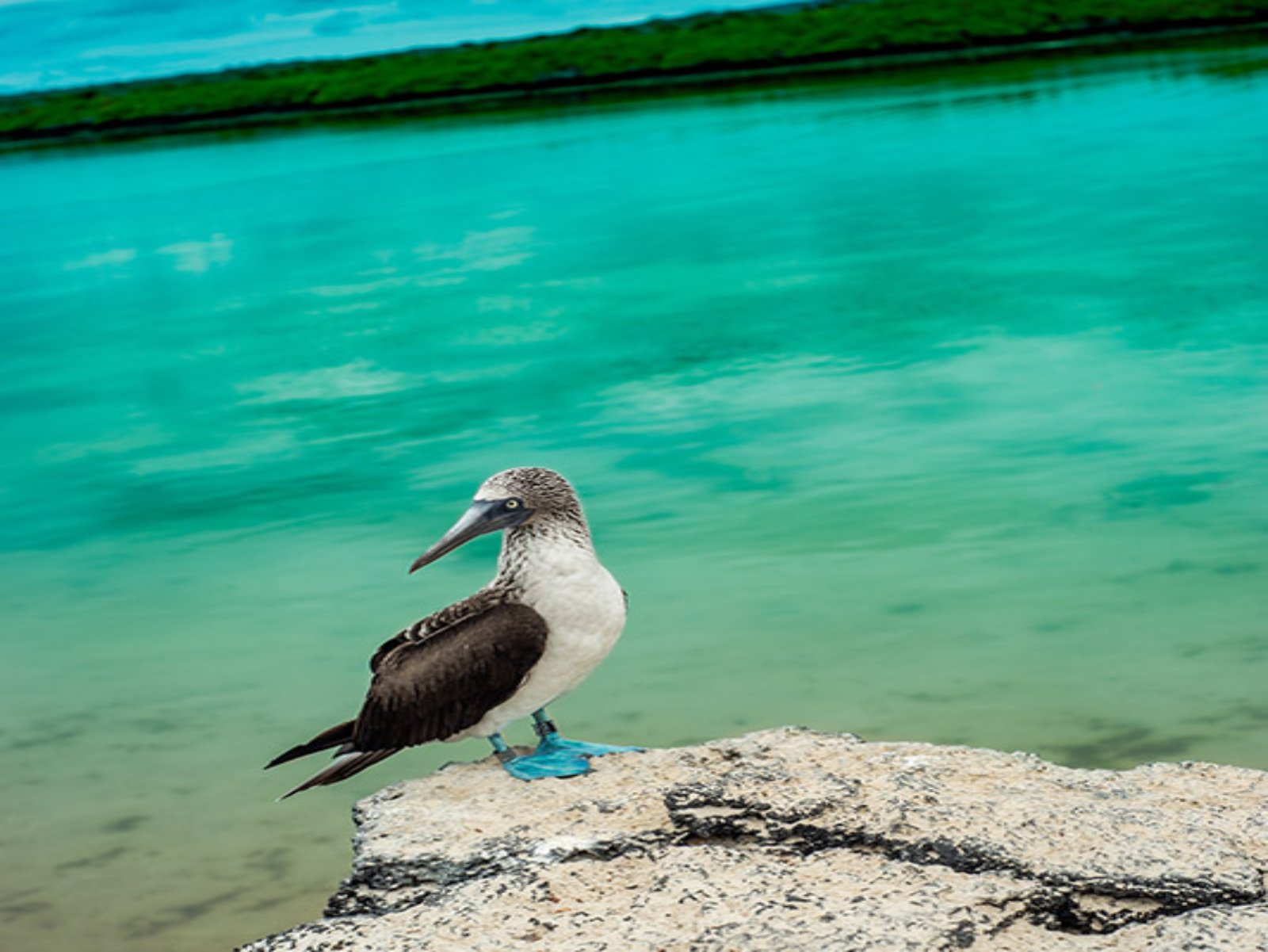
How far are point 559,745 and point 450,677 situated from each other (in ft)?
1.69

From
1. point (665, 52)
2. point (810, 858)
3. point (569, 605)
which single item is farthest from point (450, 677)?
point (665, 52)

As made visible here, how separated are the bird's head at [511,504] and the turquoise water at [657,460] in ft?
6.05

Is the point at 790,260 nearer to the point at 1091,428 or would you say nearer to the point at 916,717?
the point at 1091,428

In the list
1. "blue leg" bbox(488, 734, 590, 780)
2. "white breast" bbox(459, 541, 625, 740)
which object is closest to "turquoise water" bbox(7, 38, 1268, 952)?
"blue leg" bbox(488, 734, 590, 780)

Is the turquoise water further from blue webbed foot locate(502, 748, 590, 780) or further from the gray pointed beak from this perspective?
the gray pointed beak

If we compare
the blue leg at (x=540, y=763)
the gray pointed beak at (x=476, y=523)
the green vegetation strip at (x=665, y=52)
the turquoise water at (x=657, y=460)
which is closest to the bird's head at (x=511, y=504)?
the gray pointed beak at (x=476, y=523)

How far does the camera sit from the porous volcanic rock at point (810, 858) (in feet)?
12.0

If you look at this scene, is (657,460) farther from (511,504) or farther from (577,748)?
(511,504)

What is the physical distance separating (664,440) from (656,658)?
566cm

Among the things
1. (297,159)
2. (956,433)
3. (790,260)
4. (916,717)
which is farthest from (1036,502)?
(297,159)

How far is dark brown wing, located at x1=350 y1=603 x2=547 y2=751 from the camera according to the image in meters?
4.15

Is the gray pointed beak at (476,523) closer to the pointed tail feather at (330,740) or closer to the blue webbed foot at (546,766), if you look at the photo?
the pointed tail feather at (330,740)

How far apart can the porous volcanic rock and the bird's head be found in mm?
715

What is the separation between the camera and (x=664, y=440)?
13.4 m
